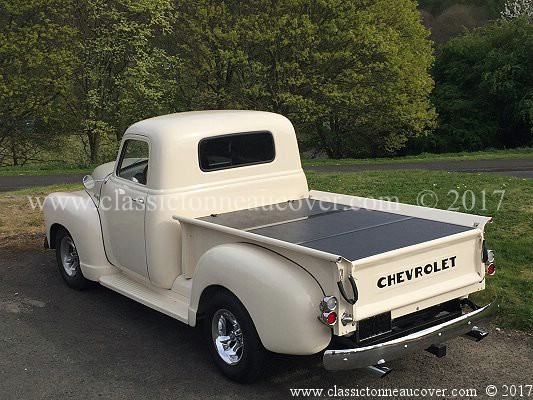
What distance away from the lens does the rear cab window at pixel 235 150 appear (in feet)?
17.7

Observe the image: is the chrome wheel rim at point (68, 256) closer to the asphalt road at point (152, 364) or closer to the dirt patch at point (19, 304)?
the dirt patch at point (19, 304)

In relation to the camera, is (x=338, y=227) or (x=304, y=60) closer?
(x=338, y=227)

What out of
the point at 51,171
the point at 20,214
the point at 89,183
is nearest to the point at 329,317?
the point at 89,183

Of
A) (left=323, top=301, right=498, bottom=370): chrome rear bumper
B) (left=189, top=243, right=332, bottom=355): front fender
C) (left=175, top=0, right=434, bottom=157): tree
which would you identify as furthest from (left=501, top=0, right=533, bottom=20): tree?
(left=189, top=243, right=332, bottom=355): front fender

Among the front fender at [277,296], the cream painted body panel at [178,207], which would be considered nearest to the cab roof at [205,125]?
the cream painted body panel at [178,207]

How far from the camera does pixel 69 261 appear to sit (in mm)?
6484

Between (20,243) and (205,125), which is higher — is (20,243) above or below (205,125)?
below

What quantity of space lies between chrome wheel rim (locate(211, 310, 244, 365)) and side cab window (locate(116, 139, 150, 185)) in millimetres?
1669

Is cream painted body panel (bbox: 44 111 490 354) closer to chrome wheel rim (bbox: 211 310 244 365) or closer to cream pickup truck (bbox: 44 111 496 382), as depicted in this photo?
cream pickup truck (bbox: 44 111 496 382)

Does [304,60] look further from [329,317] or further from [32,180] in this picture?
[329,317]

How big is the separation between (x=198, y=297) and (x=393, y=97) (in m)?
20.4

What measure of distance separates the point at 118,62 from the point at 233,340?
19.7m

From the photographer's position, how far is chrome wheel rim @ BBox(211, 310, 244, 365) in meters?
4.20

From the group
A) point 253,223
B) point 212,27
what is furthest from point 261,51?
point 253,223
